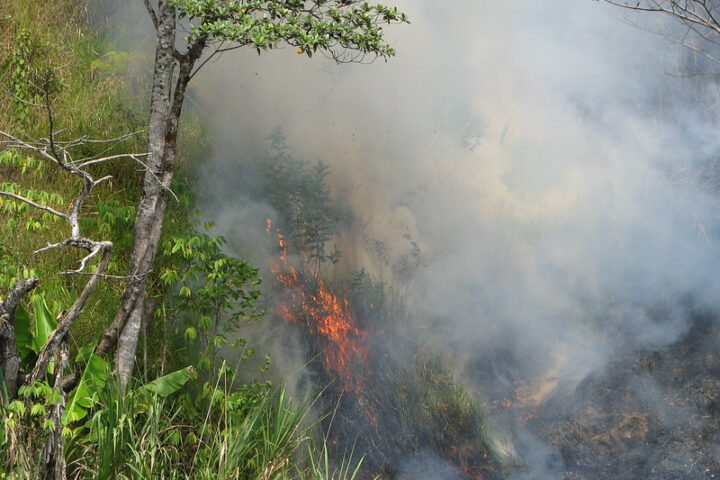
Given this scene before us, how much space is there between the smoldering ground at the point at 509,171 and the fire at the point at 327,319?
37cm

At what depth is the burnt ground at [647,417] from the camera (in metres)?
6.55

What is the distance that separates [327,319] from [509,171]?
3145mm

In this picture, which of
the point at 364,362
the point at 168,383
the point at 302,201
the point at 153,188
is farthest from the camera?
the point at 302,201

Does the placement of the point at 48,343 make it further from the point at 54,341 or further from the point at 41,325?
the point at 41,325

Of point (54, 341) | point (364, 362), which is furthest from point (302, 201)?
point (54, 341)

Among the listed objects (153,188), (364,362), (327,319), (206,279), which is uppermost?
(153,188)

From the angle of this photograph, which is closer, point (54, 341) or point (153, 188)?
point (54, 341)

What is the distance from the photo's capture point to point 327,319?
22.1 feet

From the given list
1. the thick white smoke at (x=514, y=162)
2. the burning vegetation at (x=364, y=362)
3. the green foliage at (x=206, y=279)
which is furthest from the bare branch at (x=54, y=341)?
the thick white smoke at (x=514, y=162)

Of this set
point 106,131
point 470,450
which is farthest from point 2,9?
point 470,450

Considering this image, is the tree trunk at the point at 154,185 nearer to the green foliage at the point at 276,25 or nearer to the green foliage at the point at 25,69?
the green foliage at the point at 276,25

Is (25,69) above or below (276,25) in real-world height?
below

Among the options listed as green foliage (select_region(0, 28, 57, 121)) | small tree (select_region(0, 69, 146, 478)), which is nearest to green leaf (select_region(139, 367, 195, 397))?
small tree (select_region(0, 69, 146, 478))

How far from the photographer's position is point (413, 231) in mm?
7984
